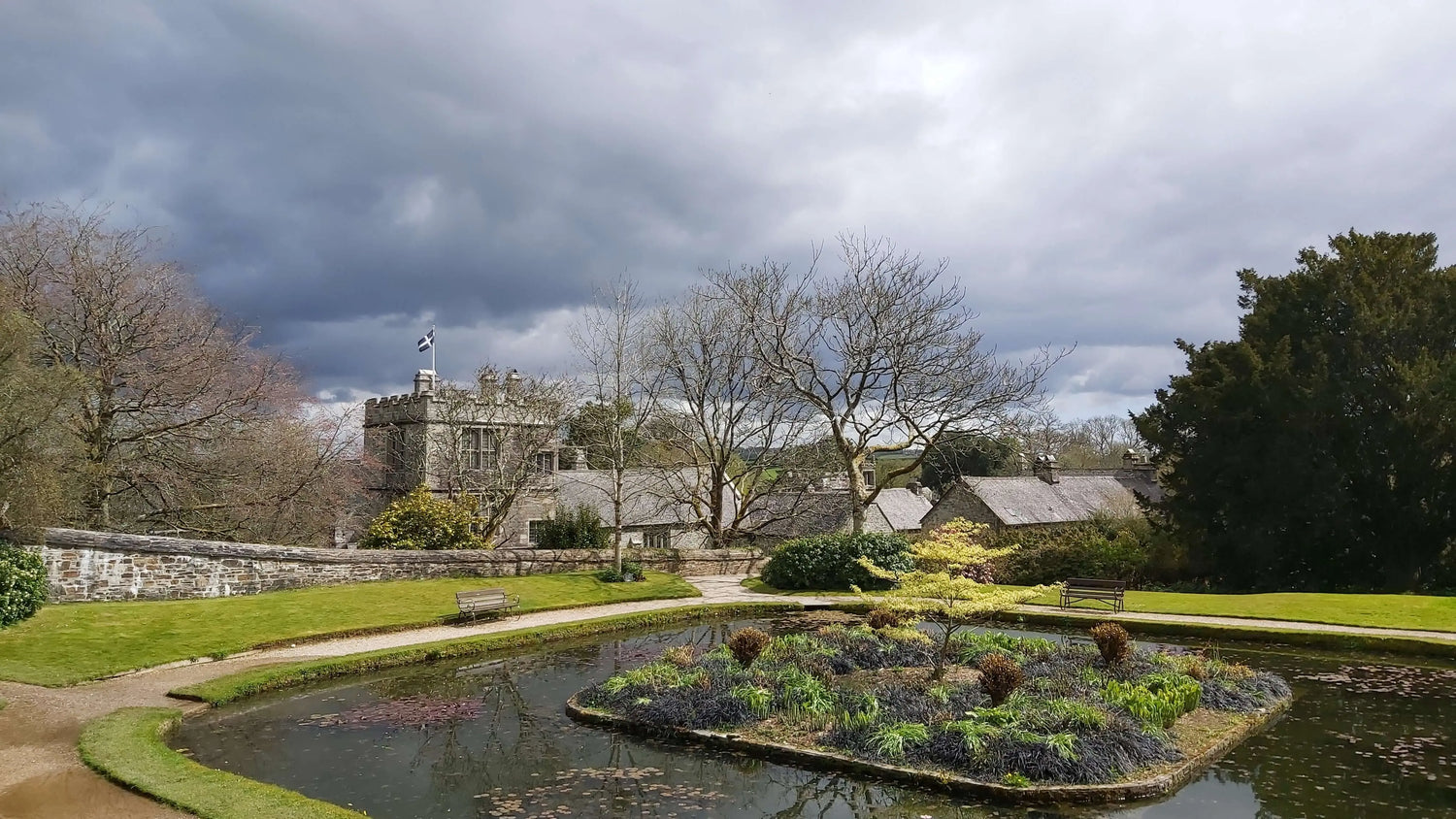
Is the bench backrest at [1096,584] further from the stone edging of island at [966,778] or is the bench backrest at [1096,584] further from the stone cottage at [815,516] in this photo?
the stone cottage at [815,516]

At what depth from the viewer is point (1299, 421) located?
26.5 metres

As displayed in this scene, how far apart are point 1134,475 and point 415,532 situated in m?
37.8

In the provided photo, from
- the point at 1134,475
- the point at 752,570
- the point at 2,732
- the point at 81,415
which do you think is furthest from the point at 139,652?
the point at 1134,475

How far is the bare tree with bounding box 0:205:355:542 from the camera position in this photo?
844 inches

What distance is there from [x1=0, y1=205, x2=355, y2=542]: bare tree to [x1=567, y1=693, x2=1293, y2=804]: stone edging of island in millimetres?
16469

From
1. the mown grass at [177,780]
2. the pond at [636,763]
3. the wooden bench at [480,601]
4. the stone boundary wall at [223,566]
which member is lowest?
the pond at [636,763]

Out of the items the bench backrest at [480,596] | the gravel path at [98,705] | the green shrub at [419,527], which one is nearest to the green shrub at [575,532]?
the green shrub at [419,527]

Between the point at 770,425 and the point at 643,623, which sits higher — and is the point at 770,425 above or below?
above

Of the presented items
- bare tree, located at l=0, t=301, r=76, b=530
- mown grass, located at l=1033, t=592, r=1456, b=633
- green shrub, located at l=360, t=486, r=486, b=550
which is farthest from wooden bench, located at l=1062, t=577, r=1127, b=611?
bare tree, located at l=0, t=301, r=76, b=530

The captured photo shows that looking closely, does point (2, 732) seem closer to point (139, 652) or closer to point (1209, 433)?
point (139, 652)

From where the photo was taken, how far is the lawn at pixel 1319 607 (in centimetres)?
1875

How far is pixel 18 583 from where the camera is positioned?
16.6 m

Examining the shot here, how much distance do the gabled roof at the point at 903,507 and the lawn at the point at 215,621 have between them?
65.6 ft

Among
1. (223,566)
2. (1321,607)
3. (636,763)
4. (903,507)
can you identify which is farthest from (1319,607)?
(223,566)
